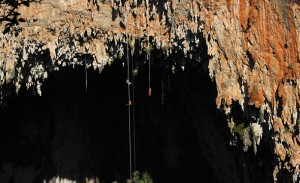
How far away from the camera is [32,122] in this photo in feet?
61.7

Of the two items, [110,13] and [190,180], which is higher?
[110,13]

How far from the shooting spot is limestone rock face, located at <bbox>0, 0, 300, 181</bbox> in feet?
43.7

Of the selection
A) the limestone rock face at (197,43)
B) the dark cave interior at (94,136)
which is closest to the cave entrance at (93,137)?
the dark cave interior at (94,136)

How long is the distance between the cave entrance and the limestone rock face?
296 cm

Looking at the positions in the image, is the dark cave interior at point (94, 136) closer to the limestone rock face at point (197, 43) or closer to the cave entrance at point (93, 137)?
the cave entrance at point (93, 137)

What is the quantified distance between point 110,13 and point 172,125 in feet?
16.0

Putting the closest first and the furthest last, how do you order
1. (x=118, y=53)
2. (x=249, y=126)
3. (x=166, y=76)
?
(x=249, y=126) < (x=118, y=53) < (x=166, y=76)

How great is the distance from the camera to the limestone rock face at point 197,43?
13320 millimetres

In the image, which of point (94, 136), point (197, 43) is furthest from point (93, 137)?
point (197, 43)

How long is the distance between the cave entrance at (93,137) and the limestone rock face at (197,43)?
296 centimetres

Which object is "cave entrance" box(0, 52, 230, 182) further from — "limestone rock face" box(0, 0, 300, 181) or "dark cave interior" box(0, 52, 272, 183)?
"limestone rock face" box(0, 0, 300, 181)

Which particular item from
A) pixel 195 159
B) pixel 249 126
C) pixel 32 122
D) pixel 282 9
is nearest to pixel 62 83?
pixel 32 122

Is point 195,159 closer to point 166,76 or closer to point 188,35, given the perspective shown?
point 166,76

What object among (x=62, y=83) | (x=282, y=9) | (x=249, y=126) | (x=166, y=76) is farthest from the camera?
(x=62, y=83)
